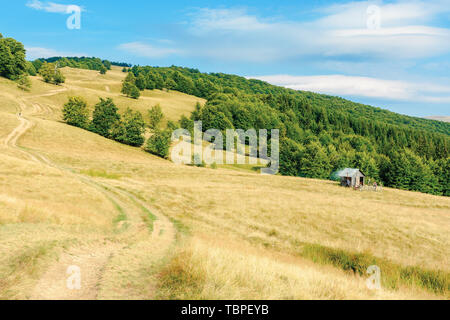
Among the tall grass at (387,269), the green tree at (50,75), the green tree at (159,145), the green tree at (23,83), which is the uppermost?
the green tree at (50,75)

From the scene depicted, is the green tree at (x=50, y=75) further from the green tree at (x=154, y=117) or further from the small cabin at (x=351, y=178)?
the small cabin at (x=351, y=178)

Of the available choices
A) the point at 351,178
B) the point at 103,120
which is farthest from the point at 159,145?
the point at 351,178

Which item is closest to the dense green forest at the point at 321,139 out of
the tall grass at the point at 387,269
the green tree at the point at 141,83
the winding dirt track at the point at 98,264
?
the green tree at the point at 141,83

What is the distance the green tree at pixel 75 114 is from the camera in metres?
85.9

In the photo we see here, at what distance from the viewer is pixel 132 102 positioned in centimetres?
13288

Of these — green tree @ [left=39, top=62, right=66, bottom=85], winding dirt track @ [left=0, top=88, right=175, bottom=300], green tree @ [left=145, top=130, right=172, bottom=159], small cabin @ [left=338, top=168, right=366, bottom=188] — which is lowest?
small cabin @ [left=338, top=168, right=366, bottom=188]

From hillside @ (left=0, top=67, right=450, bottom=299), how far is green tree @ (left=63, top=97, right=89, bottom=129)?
774 inches

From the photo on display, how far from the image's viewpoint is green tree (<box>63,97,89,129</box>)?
85.9 meters

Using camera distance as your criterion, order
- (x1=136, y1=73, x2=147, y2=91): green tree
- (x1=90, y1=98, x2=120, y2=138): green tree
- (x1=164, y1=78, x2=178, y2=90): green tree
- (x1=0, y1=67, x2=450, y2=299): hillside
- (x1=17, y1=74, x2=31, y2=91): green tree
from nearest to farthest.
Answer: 1. (x1=0, y1=67, x2=450, y2=299): hillside
2. (x1=90, y1=98, x2=120, y2=138): green tree
3. (x1=17, y1=74, x2=31, y2=91): green tree
4. (x1=136, y1=73, x2=147, y2=91): green tree
5. (x1=164, y1=78, x2=178, y2=90): green tree

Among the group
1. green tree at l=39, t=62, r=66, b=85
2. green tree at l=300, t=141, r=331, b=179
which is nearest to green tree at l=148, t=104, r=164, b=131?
green tree at l=300, t=141, r=331, b=179

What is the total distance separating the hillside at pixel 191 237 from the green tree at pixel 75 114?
19.7m

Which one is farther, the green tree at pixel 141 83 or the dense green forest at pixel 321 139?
the green tree at pixel 141 83

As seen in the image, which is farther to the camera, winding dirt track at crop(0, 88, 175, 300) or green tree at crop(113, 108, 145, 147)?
green tree at crop(113, 108, 145, 147)

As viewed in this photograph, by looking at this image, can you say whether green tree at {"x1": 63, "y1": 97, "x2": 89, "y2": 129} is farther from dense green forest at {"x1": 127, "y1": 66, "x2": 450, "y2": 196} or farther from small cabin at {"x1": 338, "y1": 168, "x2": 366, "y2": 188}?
small cabin at {"x1": 338, "y1": 168, "x2": 366, "y2": 188}
